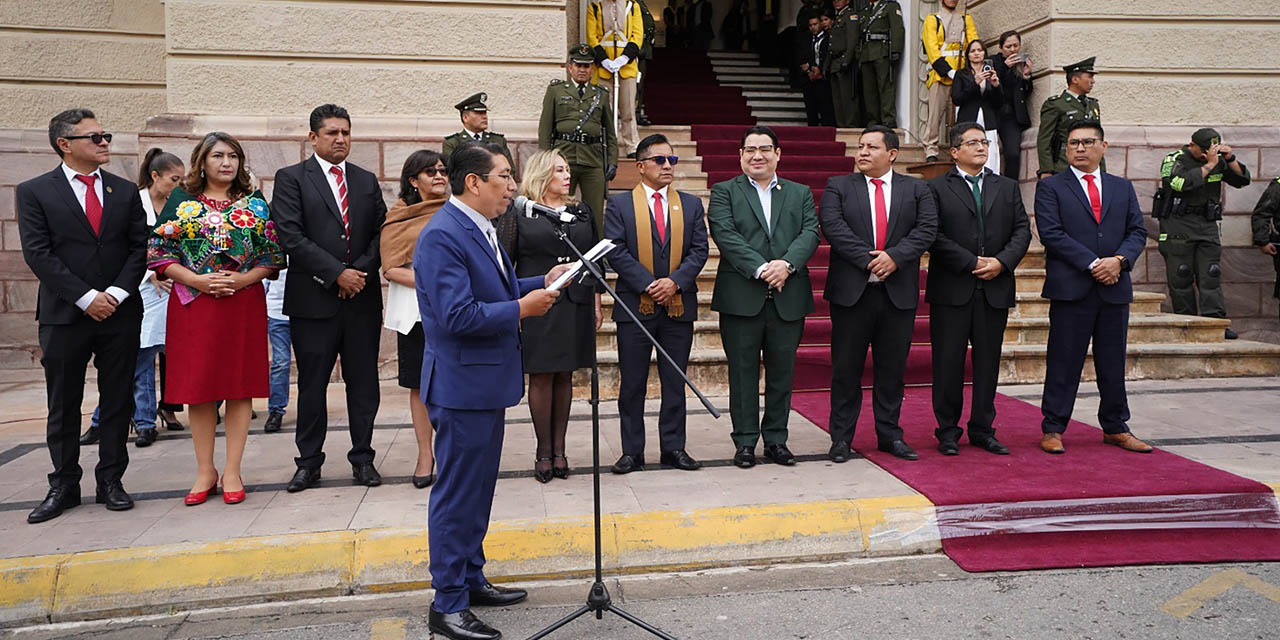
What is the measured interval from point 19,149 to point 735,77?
11545 mm

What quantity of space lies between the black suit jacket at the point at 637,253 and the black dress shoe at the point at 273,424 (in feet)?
9.90

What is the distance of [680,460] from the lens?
19.4 ft

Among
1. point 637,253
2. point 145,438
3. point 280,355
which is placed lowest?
point 145,438

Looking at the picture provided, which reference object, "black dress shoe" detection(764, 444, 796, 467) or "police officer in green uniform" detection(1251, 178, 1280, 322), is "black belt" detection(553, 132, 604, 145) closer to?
"black dress shoe" detection(764, 444, 796, 467)

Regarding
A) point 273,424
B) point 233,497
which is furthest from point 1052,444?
point 273,424

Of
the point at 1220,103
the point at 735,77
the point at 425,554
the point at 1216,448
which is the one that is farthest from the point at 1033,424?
the point at 735,77

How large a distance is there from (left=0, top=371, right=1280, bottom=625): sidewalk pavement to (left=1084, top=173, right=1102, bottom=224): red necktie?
5.41 feet

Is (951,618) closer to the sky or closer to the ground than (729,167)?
closer to the ground

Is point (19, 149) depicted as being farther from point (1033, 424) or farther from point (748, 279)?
point (1033, 424)

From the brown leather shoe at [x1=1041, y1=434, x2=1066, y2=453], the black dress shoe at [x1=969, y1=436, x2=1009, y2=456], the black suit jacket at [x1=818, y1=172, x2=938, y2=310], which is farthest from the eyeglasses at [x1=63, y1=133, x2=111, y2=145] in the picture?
the brown leather shoe at [x1=1041, y1=434, x2=1066, y2=453]

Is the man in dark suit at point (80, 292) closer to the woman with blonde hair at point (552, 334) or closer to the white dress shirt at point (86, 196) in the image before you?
the white dress shirt at point (86, 196)

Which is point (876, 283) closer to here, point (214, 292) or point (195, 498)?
point (214, 292)

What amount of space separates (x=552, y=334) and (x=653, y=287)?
708mm

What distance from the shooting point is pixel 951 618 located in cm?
395
